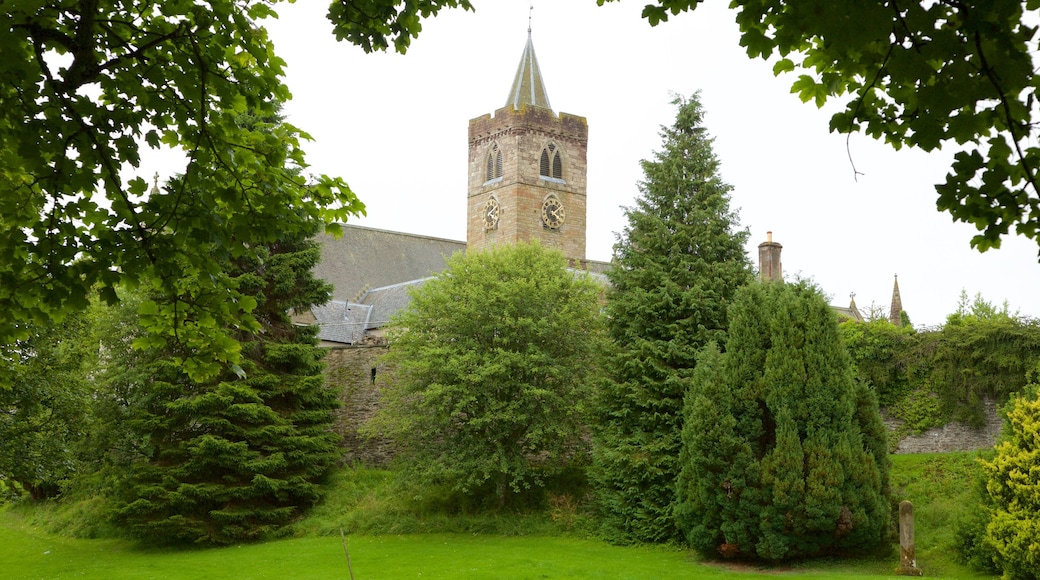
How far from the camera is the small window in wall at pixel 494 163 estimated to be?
47.9 meters

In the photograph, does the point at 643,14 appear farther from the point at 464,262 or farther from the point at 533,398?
the point at 464,262

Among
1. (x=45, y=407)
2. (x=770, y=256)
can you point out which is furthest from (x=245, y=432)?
(x=770, y=256)

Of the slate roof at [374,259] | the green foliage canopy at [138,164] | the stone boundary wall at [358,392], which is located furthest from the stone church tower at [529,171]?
the green foliage canopy at [138,164]

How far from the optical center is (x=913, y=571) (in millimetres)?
16719

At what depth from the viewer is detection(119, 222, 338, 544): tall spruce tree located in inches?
922

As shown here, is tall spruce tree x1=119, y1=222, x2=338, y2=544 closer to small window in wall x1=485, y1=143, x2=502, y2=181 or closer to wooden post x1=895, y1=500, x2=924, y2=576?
wooden post x1=895, y1=500, x2=924, y2=576

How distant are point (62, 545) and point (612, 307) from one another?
48.2 feet

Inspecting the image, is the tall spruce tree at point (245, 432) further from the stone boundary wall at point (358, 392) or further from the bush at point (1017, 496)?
the bush at point (1017, 496)

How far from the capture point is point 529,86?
158 feet

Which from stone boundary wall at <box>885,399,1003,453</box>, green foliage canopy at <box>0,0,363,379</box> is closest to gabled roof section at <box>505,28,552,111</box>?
stone boundary wall at <box>885,399,1003,453</box>

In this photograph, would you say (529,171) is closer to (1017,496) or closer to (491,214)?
(491,214)

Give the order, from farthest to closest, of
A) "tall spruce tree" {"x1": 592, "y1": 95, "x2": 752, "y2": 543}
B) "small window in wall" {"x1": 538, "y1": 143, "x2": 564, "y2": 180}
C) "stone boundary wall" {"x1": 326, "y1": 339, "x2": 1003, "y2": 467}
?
"small window in wall" {"x1": 538, "y1": 143, "x2": 564, "y2": 180} → "stone boundary wall" {"x1": 326, "y1": 339, "x2": 1003, "y2": 467} → "tall spruce tree" {"x1": 592, "y1": 95, "x2": 752, "y2": 543}

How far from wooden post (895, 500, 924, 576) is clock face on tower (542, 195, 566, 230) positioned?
31426 millimetres

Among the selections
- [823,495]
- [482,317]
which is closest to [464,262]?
[482,317]
